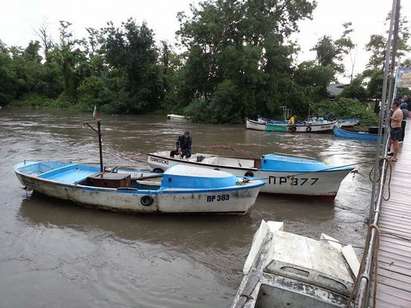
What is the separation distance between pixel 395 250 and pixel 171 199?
5699 mm

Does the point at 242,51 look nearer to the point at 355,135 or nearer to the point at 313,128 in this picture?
the point at 313,128

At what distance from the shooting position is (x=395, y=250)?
586 centimetres

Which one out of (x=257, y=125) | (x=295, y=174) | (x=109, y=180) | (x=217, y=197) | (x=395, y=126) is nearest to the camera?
(x=217, y=197)

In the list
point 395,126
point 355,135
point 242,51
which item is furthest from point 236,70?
point 395,126

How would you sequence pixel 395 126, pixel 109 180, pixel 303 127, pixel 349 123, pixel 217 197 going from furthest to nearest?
pixel 349 123, pixel 303 127, pixel 395 126, pixel 109 180, pixel 217 197

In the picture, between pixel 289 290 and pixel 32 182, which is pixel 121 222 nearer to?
pixel 32 182

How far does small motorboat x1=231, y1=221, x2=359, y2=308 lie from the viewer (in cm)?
435

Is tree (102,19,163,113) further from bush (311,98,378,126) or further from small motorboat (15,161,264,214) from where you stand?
small motorboat (15,161,264,214)

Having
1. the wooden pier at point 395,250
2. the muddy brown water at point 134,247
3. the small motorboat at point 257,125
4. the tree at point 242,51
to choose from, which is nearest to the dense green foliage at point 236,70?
the tree at point 242,51

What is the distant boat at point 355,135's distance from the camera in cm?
2684

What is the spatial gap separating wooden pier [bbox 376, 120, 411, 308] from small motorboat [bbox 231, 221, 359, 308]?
42cm

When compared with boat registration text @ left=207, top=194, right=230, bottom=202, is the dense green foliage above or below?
above

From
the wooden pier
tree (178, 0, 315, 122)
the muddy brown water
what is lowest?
the muddy brown water

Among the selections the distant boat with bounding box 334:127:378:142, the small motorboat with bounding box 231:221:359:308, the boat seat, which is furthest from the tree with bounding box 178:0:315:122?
the small motorboat with bounding box 231:221:359:308
